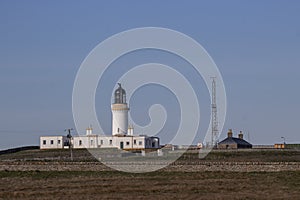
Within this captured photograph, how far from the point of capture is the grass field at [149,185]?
3500 centimetres

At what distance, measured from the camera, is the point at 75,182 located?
42.7 meters

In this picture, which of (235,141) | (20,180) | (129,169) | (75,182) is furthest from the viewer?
(235,141)

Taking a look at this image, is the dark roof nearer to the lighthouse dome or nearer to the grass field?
the lighthouse dome

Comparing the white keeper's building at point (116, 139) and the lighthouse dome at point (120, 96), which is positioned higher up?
the lighthouse dome at point (120, 96)

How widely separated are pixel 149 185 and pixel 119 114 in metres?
47.8

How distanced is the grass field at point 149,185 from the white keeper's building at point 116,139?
29.5 metres

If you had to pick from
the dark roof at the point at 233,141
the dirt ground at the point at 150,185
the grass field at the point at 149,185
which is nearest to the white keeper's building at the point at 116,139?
the dark roof at the point at 233,141

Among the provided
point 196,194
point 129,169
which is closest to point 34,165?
point 129,169

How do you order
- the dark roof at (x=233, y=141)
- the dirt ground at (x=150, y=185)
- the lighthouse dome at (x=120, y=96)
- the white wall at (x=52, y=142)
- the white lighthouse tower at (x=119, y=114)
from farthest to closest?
the lighthouse dome at (x=120, y=96)
the dark roof at (x=233, y=141)
the white lighthouse tower at (x=119, y=114)
the white wall at (x=52, y=142)
the dirt ground at (x=150, y=185)

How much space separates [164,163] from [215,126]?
2586 cm

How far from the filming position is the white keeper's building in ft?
269

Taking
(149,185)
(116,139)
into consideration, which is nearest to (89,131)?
(116,139)

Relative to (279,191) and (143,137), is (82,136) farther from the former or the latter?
(279,191)

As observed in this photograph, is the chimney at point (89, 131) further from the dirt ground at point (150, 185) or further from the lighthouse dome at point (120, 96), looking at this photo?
the dirt ground at point (150, 185)
